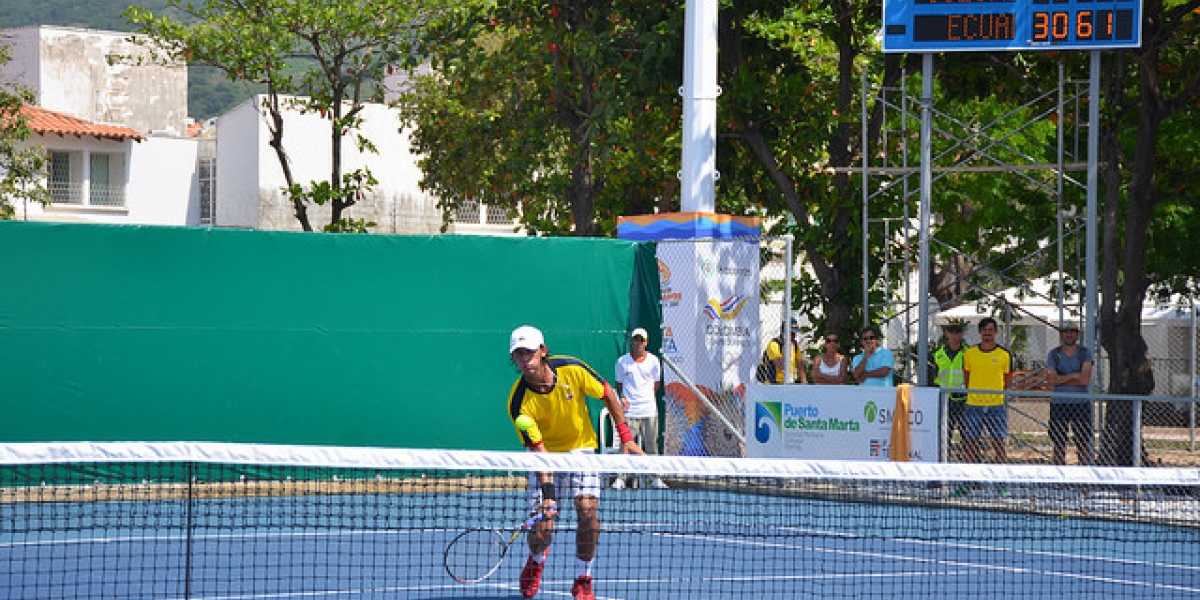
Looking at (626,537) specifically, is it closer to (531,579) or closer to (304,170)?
(531,579)

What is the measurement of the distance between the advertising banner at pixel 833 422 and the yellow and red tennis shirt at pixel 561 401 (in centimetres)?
615

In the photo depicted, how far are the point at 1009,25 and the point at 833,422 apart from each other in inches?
173

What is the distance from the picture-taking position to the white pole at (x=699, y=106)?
59.2 ft

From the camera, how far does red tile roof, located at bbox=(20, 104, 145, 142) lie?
48.2 metres

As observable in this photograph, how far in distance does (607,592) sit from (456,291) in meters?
7.41

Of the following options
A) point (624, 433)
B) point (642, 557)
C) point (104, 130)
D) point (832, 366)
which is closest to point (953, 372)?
point (832, 366)

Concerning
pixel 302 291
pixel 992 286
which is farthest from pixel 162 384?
pixel 992 286

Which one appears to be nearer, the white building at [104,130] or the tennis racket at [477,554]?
the tennis racket at [477,554]

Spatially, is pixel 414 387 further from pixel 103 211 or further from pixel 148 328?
pixel 103 211

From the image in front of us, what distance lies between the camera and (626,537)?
1349cm

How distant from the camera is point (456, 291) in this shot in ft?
56.9

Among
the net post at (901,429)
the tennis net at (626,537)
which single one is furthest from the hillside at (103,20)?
the tennis net at (626,537)

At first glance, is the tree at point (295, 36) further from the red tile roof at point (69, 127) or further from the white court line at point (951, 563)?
the white court line at point (951, 563)

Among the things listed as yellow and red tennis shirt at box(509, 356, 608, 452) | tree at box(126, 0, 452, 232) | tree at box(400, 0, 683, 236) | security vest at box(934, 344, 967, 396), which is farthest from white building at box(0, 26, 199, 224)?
yellow and red tennis shirt at box(509, 356, 608, 452)
